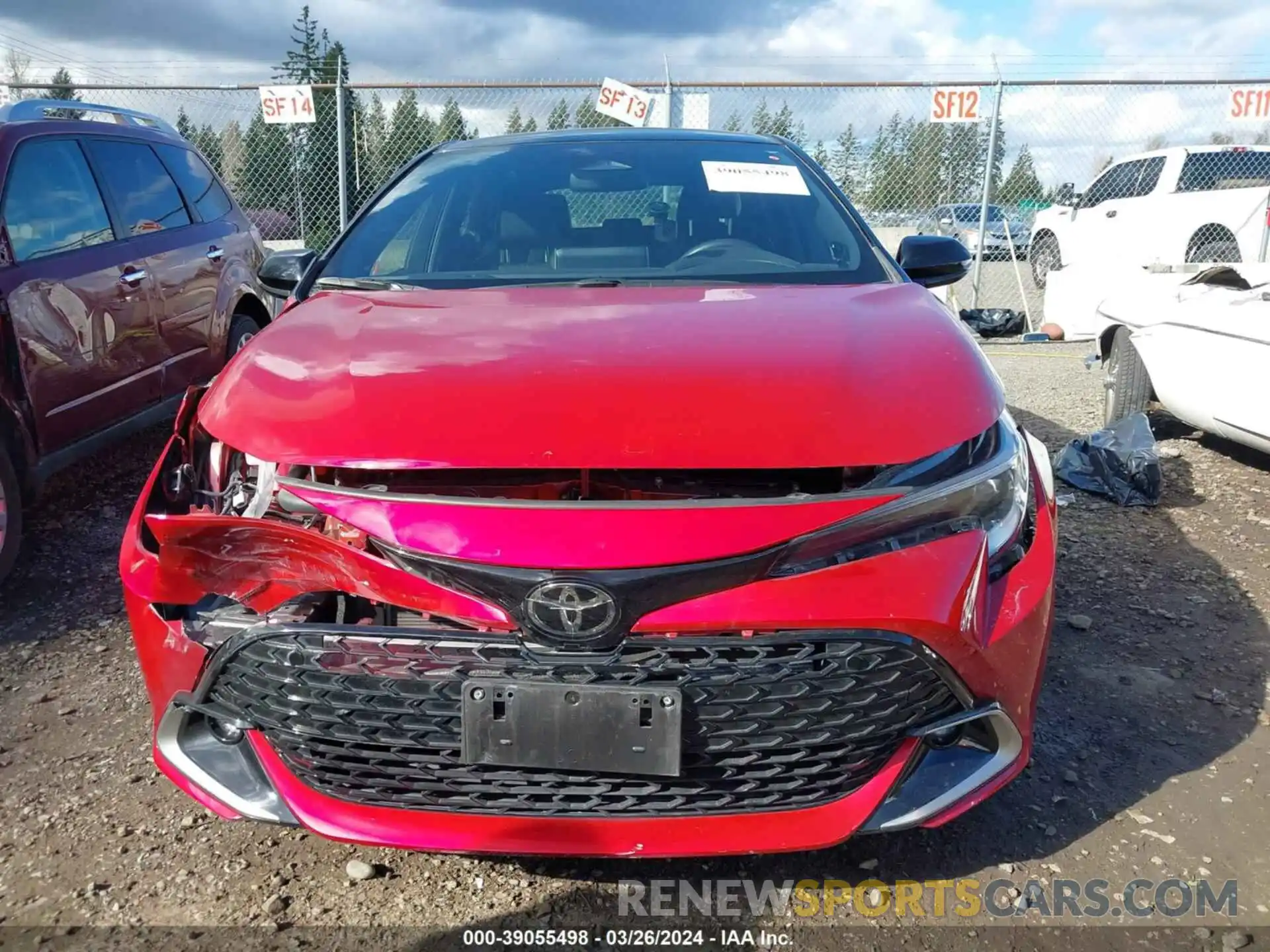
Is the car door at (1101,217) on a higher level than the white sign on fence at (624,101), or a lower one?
lower

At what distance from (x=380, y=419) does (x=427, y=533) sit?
28 centimetres

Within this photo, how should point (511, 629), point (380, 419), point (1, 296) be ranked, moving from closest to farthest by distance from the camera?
point (511, 629), point (380, 419), point (1, 296)

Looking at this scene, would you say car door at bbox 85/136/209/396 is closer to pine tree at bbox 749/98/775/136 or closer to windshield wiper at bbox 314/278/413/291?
windshield wiper at bbox 314/278/413/291

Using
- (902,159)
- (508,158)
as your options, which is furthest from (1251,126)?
(508,158)

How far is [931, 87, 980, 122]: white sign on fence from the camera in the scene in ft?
30.0

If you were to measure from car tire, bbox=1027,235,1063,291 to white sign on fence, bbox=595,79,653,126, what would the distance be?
20.4ft

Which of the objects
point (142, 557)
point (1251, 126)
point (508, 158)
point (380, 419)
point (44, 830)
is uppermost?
point (1251, 126)

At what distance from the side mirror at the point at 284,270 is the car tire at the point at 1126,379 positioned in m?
4.25

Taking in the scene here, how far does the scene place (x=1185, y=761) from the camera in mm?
2486

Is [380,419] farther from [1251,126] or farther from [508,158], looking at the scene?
[1251,126]

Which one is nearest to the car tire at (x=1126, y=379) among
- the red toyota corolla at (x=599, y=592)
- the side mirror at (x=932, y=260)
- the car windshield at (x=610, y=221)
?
the side mirror at (x=932, y=260)

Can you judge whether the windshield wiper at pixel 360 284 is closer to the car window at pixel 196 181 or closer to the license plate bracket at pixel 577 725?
the license plate bracket at pixel 577 725

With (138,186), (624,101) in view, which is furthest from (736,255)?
(624,101)

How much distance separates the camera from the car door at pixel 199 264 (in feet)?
15.4
